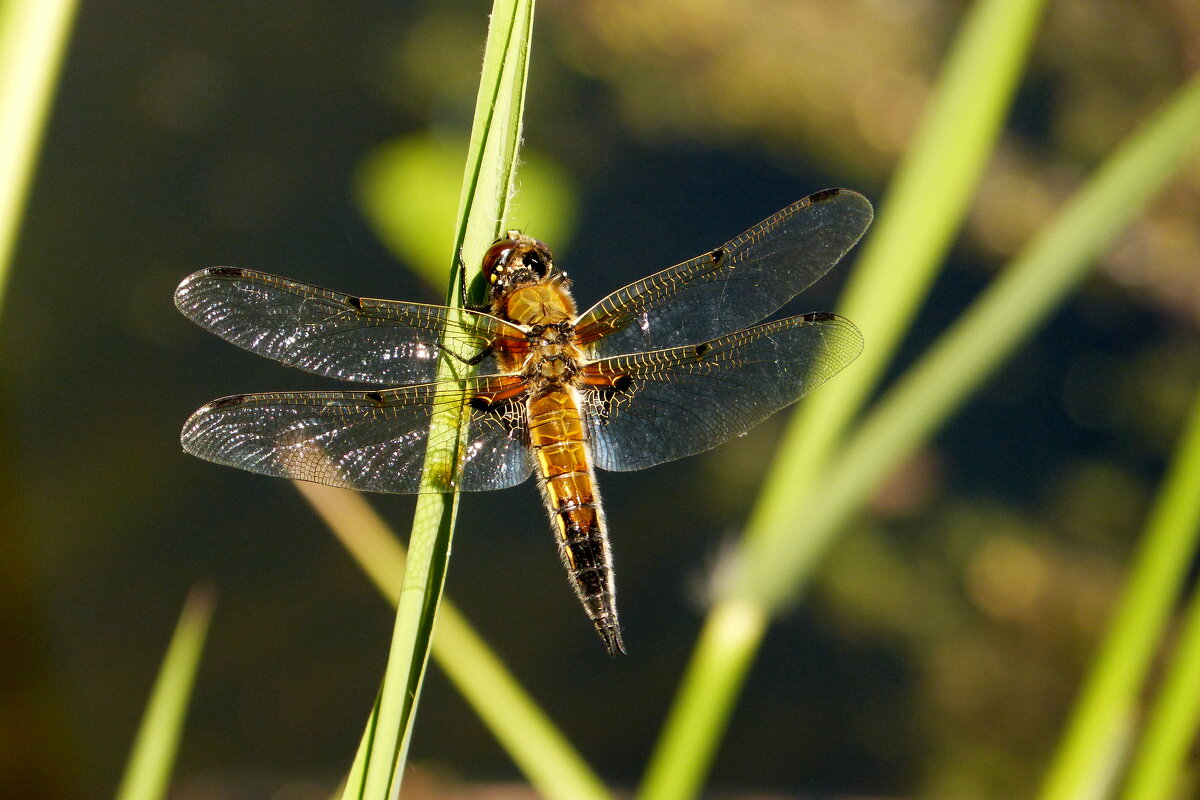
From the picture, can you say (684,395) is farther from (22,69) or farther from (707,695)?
(22,69)

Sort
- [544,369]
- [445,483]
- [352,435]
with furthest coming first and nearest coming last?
[544,369] < [352,435] < [445,483]

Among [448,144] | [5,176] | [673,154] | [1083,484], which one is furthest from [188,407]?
[1083,484]

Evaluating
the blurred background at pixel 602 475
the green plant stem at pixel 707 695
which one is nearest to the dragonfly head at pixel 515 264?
the green plant stem at pixel 707 695

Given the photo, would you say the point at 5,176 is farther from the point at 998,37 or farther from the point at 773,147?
the point at 773,147

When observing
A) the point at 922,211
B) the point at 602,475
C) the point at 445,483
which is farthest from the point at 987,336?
the point at 602,475

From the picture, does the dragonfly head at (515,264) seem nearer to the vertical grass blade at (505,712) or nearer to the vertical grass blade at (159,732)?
the vertical grass blade at (505,712)

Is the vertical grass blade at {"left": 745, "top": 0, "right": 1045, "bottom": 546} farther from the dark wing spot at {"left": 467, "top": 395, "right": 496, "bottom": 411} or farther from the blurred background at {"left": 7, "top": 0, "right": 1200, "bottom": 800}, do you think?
the blurred background at {"left": 7, "top": 0, "right": 1200, "bottom": 800}

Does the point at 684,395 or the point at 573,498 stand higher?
the point at 684,395
